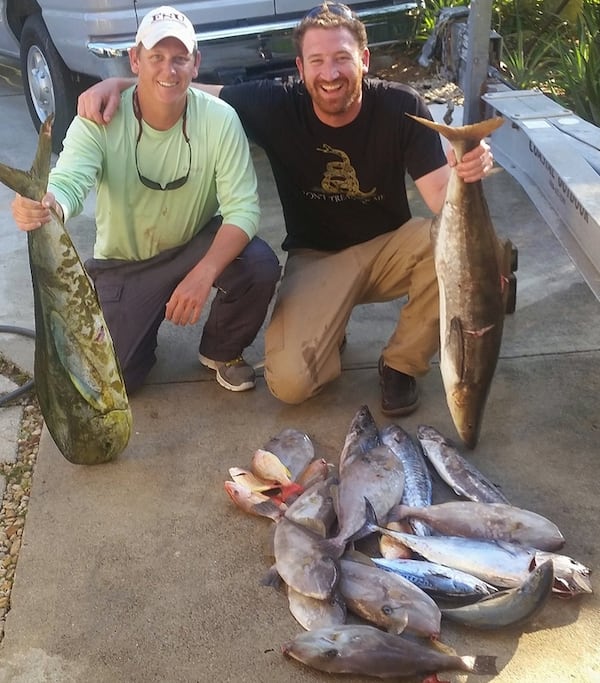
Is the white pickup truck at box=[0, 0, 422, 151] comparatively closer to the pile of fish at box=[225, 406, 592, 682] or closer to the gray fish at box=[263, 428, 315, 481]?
the gray fish at box=[263, 428, 315, 481]

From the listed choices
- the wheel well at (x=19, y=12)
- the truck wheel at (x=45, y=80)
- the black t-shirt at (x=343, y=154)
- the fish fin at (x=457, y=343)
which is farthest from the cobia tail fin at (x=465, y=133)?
the wheel well at (x=19, y=12)

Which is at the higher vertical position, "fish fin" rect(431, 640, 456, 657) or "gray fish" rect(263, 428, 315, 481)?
"gray fish" rect(263, 428, 315, 481)

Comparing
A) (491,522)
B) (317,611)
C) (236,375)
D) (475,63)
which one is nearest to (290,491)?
(317,611)

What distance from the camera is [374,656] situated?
7.75 feet

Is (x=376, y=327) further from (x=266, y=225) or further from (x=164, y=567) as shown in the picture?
(x=164, y=567)

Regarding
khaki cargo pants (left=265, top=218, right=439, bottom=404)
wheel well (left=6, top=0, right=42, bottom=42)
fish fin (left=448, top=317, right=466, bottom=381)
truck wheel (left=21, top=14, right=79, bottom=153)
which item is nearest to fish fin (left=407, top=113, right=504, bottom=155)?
fish fin (left=448, top=317, right=466, bottom=381)

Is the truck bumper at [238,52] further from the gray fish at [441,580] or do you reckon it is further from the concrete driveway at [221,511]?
the gray fish at [441,580]

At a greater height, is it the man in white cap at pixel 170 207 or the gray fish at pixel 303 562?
the man in white cap at pixel 170 207

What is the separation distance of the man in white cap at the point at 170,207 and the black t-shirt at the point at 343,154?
0.52ft

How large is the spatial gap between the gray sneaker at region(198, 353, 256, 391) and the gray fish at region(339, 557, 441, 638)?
126 centimetres

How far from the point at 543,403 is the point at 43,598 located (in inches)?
83.5

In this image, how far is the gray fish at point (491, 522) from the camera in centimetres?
277

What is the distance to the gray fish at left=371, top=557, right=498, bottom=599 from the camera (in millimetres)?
2604

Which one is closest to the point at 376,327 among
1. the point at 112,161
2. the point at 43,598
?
the point at 112,161
